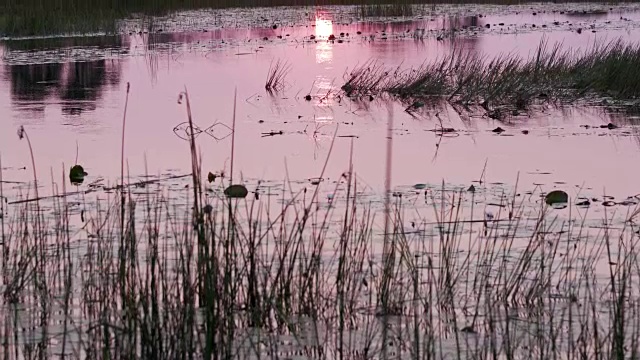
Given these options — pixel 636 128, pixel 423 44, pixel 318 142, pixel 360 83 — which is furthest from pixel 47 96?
pixel 423 44

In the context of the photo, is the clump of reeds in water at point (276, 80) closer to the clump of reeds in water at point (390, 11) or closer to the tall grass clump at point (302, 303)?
the tall grass clump at point (302, 303)

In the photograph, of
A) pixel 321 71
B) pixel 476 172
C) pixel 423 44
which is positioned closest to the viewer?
pixel 476 172

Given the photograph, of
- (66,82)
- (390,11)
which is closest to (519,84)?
(66,82)

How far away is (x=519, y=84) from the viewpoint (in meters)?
13.6

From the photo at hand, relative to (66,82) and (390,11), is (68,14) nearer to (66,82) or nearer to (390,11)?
(66,82)

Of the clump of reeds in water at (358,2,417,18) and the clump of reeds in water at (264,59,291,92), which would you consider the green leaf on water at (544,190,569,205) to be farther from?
the clump of reeds in water at (358,2,417,18)

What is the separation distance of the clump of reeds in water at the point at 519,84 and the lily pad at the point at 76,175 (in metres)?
5.46

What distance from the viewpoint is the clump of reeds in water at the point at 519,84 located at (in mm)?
13219

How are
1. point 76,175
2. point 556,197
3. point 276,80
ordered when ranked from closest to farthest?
1. point 556,197
2. point 76,175
3. point 276,80

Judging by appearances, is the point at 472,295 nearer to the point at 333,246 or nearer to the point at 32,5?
the point at 333,246

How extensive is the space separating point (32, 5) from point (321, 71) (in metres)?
10.1

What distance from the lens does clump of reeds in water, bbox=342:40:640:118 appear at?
13219 mm

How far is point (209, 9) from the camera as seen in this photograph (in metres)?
33.2

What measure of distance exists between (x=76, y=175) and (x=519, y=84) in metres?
6.97
